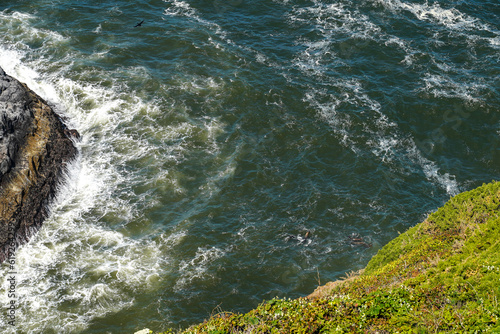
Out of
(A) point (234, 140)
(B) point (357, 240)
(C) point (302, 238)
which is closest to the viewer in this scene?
(B) point (357, 240)

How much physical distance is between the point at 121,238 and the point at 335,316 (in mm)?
17044

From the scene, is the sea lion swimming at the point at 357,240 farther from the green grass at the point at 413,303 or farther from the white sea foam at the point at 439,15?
the white sea foam at the point at 439,15

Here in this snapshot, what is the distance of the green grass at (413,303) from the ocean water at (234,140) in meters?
9.05

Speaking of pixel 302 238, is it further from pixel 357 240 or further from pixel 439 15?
pixel 439 15

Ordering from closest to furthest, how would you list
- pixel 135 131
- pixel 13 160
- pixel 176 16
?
pixel 13 160 < pixel 135 131 < pixel 176 16

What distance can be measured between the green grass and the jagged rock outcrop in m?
16.6

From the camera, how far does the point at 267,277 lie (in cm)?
2745

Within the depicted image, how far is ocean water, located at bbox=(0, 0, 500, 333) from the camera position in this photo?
88.3 ft

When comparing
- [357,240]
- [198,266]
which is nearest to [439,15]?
[357,240]

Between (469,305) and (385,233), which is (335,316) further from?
(385,233)

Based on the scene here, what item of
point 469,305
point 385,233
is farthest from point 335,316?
point 385,233

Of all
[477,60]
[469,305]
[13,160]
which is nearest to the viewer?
[469,305]

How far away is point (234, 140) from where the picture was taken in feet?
120

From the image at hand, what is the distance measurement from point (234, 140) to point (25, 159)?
14.6 meters
